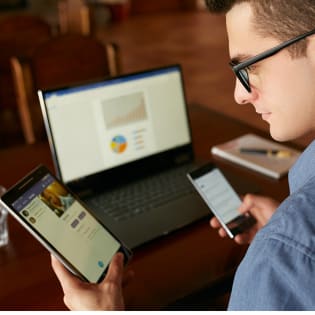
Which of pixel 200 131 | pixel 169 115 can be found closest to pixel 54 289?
pixel 169 115

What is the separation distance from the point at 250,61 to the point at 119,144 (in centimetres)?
58

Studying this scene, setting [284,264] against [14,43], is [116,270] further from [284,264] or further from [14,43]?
[14,43]

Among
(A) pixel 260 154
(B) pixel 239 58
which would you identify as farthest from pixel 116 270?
(A) pixel 260 154

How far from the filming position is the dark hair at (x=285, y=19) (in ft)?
2.11

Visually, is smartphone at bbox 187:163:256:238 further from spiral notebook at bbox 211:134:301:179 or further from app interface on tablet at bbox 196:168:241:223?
spiral notebook at bbox 211:134:301:179

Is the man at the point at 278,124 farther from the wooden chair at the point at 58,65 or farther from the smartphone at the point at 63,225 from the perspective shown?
the wooden chair at the point at 58,65

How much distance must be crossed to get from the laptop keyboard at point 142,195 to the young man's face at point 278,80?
1.45ft

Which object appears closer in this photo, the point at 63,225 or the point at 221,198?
the point at 63,225

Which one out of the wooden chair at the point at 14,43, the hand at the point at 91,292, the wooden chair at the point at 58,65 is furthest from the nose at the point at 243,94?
the wooden chair at the point at 14,43

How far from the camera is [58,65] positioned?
1.86 metres

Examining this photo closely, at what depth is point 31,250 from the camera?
3.29 feet

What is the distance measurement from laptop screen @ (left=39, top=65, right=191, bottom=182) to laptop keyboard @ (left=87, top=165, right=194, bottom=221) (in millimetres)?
68

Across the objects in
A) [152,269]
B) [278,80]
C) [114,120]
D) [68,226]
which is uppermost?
[278,80]

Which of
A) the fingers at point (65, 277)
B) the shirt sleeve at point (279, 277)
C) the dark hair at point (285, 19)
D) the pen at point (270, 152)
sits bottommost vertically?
the pen at point (270, 152)
